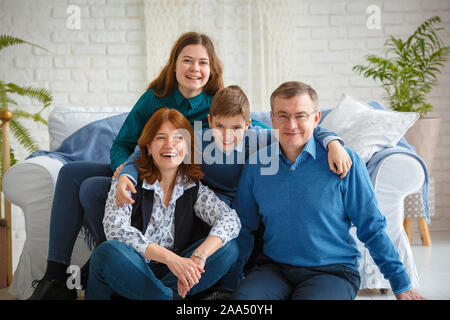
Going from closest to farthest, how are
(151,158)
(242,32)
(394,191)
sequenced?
(151,158) → (394,191) → (242,32)

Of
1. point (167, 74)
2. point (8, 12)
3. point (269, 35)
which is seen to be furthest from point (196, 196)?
point (8, 12)

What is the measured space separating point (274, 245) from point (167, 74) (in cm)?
81

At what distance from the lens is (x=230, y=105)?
1559 mm

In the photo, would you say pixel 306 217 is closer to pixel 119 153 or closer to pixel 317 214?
pixel 317 214

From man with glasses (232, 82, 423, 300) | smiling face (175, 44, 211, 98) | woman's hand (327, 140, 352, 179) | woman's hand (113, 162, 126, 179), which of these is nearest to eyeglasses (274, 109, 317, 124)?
man with glasses (232, 82, 423, 300)

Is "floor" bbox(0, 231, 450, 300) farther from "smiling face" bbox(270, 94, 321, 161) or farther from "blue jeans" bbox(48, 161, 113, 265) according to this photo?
"smiling face" bbox(270, 94, 321, 161)

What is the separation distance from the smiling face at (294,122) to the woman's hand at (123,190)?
1.66 feet

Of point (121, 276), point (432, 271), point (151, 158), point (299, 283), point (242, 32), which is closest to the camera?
point (121, 276)

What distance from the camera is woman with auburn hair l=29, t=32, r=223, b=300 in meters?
1.52

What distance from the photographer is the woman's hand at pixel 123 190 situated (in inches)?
53.6

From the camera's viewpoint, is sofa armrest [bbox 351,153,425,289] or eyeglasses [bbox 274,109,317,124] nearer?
eyeglasses [bbox 274,109,317,124]

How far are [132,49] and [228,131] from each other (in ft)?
6.65

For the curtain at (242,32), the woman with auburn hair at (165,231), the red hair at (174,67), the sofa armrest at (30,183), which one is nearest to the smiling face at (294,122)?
the woman with auburn hair at (165,231)

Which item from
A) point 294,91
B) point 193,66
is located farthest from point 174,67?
point 294,91
